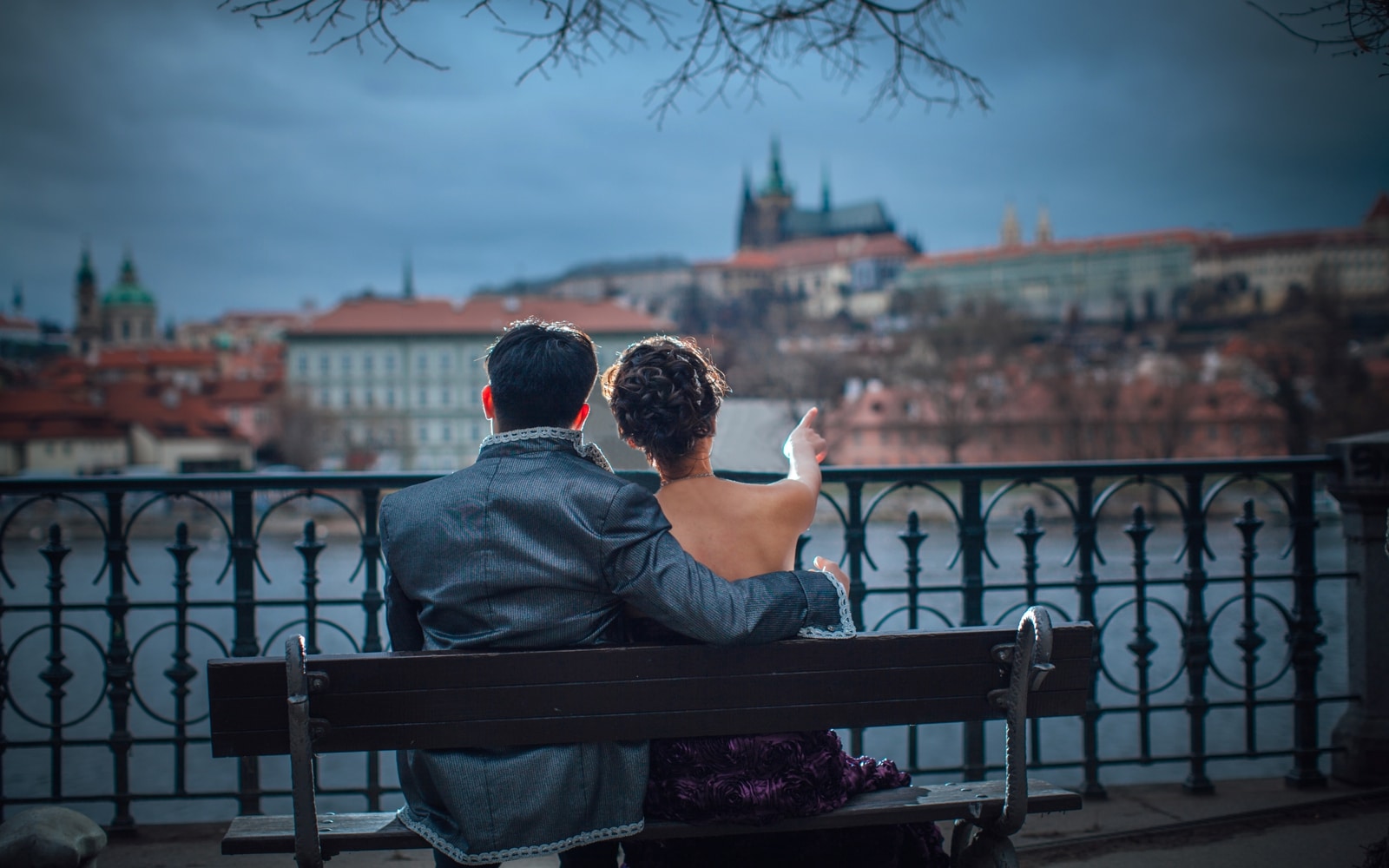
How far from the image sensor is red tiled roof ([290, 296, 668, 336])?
274 ft

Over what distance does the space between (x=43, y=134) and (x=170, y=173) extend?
50.7 feet

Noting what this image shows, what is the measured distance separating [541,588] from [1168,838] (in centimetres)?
229

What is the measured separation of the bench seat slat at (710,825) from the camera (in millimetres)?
1926

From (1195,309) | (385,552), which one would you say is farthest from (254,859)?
(1195,309)

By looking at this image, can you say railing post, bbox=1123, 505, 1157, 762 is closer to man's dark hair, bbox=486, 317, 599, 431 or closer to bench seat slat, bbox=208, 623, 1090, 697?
bench seat slat, bbox=208, 623, 1090, 697

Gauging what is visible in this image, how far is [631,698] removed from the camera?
1841 millimetres

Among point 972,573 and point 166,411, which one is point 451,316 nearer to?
point 166,411

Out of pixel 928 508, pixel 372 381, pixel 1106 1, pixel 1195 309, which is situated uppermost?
pixel 1106 1

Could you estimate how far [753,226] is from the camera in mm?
140625

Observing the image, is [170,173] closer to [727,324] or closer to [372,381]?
[372,381]

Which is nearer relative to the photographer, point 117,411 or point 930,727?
point 930,727

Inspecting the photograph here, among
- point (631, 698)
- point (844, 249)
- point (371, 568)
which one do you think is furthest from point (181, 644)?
point (844, 249)

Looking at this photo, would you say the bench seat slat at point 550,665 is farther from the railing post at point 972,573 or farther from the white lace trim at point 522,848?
the railing post at point 972,573

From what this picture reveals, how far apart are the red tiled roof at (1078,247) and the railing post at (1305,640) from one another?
118m
